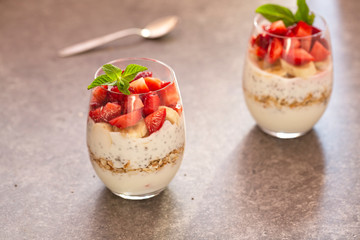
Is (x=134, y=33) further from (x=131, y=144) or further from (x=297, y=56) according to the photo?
(x=131, y=144)

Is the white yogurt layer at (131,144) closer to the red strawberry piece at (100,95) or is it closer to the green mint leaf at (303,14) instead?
the red strawberry piece at (100,95)

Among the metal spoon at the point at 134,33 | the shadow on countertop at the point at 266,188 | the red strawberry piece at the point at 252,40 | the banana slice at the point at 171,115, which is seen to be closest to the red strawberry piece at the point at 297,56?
the red strawberry piece at the point at 252,40

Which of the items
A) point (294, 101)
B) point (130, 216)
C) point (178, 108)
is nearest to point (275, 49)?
point (294, 101)

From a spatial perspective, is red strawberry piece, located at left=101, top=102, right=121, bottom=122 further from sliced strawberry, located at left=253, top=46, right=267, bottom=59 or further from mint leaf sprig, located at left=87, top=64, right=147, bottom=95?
sliced strawberry, located at left=253, top=46, right=267, bottom=59

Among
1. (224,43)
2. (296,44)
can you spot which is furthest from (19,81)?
(296,44)

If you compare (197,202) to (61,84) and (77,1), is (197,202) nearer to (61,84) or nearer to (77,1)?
(61,84)

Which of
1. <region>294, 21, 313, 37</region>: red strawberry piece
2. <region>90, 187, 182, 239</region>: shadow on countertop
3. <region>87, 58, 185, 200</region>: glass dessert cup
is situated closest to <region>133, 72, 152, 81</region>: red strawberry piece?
<region>87, 58, 185, 200</region>: glass dessert cup
